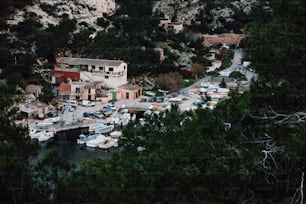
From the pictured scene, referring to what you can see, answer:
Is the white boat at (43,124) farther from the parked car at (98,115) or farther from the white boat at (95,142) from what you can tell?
the white boat at (95,142)

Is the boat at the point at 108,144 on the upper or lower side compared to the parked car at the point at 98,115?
lower

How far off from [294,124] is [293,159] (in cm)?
11

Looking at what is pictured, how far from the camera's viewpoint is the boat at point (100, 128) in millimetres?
5055

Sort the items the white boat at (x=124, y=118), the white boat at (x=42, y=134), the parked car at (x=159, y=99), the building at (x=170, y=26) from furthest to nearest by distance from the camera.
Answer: the building at (x=170, y=26) → the parked car at (x=159, y=99) → the white boat at (x=124, y=118) → the white boat at (x=42, y=134)

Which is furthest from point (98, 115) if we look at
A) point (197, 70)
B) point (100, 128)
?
point (197, 70)

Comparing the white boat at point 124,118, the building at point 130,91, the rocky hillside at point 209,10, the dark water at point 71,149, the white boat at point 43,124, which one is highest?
the rocky hillside at point 209,10

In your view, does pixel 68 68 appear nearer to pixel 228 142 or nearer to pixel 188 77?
pixel 188 77

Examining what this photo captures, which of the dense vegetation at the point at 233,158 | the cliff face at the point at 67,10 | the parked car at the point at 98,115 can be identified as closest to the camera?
the dense vegetation at the point at 233,158

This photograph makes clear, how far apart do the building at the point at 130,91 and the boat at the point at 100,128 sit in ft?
3.92

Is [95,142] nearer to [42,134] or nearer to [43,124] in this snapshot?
[42,134]

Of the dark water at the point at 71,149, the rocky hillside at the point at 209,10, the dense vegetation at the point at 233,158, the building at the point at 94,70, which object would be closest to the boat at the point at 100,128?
the dark water at the point at 71,149

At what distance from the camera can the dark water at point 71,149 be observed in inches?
165

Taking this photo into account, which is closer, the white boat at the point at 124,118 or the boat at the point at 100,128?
the boat at the point at 100,128

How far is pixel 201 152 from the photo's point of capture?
1606 mm
